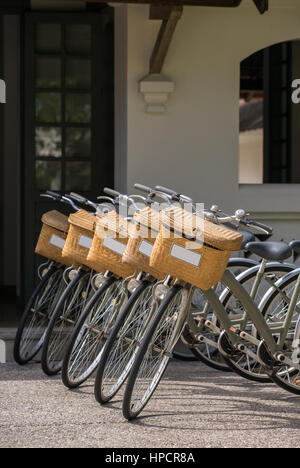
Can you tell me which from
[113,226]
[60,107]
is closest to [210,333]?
[113,226]

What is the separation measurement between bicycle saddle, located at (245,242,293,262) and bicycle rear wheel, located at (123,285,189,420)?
30.0 inches

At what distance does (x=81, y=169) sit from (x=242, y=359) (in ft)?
7.45

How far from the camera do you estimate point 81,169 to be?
8086 mm

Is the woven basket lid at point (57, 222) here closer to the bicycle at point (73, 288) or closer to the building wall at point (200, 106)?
the bicycle at point (73, 288)

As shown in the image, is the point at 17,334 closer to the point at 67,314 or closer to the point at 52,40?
the point at 67,314

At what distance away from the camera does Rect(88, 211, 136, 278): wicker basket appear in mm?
5867

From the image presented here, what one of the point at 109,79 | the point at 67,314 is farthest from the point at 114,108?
the point at 67,314

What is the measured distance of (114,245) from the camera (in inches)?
232

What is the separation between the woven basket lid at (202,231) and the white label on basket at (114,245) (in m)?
0.69

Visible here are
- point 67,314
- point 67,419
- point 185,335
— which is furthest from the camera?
point 67,314

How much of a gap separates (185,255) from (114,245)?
84 centimetres

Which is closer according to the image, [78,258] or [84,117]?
[78,258]

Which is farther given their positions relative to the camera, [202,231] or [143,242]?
[143,242]

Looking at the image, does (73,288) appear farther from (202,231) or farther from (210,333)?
(202,231)
